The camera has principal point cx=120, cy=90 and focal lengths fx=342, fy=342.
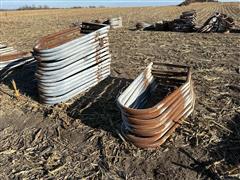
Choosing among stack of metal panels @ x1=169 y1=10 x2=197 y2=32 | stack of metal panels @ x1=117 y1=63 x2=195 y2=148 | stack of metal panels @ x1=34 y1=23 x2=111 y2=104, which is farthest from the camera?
stack of metal panels @ x1=169 y1=10 x2=197 y2=32

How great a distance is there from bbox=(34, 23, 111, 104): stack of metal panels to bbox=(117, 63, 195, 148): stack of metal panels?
1.35m

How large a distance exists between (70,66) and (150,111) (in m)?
2.37

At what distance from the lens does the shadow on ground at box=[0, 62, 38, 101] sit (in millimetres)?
7105

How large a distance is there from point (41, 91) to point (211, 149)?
3.30m

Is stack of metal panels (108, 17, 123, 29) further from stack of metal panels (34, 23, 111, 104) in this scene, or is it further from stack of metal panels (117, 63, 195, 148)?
stack of metal panels (117, 63, 195, 148)

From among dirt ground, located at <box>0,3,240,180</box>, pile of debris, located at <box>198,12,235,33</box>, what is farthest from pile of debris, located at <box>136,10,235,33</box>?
dirt ground, located at <box>0,3,240,180</box>

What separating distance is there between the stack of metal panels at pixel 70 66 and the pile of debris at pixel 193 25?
7386 millimetres

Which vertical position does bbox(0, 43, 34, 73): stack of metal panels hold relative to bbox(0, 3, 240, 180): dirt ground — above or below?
below

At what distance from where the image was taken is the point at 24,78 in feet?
26.3

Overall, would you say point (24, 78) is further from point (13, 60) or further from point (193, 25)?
point (193, 25)

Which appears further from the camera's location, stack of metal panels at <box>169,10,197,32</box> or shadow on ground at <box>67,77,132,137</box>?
stack of metal panels at <box>169,10,197,32</box>

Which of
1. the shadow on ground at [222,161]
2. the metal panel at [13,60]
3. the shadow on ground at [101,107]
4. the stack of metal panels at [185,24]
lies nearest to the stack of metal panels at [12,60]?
the metal panel at [13,60]

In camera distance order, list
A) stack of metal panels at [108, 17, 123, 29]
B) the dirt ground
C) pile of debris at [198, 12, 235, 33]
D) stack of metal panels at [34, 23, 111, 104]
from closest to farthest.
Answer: the dirt ground → stack of metal panels at [34, 23, 111, 104] → pile of debris at [198, 12, 235, 33] → stack of metal panels at [108, 17, 123, 29]

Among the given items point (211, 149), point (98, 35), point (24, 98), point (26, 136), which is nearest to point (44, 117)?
point (26, 136)
